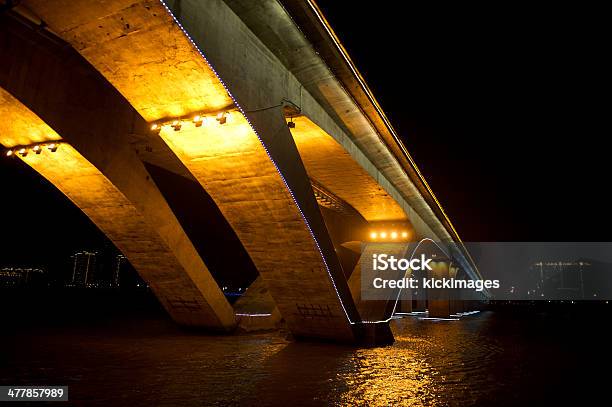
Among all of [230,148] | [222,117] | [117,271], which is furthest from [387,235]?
[117,271]

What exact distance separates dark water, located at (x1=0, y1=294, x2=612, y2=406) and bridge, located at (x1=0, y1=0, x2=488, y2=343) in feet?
6.20

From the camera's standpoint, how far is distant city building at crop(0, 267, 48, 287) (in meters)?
56.3

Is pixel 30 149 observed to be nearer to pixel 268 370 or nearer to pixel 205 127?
pixel 205 127

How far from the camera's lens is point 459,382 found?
894 cm

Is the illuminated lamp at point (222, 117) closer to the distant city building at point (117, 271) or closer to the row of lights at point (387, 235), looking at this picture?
the row of lights at point (387, 235)

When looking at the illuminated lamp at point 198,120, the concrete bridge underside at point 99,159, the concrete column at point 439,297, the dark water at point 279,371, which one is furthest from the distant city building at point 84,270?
the illuminated lamp at point 198,120

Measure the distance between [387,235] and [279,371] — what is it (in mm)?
14154

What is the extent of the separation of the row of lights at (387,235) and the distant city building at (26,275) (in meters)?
50.8

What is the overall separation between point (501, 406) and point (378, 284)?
11.3 metres

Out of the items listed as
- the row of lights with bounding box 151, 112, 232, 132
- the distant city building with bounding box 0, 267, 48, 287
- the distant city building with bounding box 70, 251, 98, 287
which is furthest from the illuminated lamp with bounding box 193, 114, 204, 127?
the distant city building with bounding box 70, 251, 98, 287

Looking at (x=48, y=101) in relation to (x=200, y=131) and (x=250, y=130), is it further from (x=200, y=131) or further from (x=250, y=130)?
(x=250, y=130)

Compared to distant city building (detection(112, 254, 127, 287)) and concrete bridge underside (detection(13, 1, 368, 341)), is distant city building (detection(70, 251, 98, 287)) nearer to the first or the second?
distant city building (detection(112, 254, 127, 287))

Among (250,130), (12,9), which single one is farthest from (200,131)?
(12,9)

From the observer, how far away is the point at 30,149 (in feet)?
35.4
